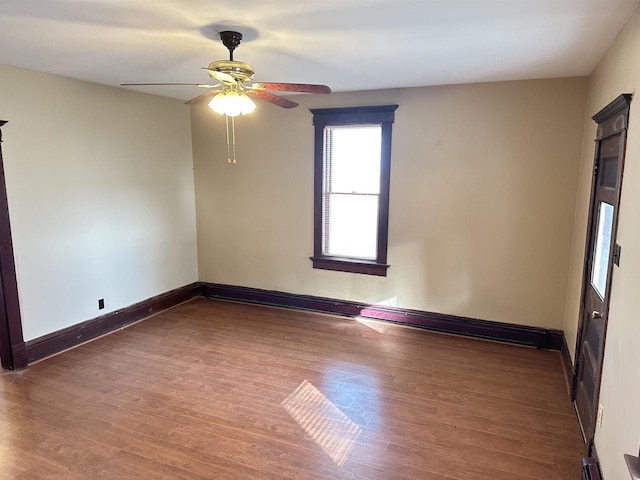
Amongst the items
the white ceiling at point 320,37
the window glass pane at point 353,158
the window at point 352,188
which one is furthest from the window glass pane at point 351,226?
the white ceiling at point 320,37

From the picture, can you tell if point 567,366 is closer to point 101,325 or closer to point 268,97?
point 268,97

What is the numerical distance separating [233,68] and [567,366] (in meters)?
3.54

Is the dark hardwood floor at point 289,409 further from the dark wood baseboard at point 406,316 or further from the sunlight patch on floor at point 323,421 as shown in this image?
the dark wood baseboard at point 406,316

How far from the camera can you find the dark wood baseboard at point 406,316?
4156 millimetres

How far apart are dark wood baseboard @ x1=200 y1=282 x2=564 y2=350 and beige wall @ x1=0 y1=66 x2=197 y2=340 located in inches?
31.9

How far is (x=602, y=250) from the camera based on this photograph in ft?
9.19

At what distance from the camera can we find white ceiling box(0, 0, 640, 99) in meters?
2.18

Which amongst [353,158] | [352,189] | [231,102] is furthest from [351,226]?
[231,102]

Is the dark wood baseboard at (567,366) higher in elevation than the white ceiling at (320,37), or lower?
lower

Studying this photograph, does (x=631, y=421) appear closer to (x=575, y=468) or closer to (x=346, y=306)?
(x=575, y=468)

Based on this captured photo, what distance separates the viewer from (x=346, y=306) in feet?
16.4

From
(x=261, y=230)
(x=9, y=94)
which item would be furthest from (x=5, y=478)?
(x=261, y=230)

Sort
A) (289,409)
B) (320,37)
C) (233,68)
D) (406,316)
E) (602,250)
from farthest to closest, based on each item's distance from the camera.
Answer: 1. (406,316)
2. (289,409)
3. (602,250)
4. (320,37)
5. (233,68)

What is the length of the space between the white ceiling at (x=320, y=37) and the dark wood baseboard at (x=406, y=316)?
240cm
